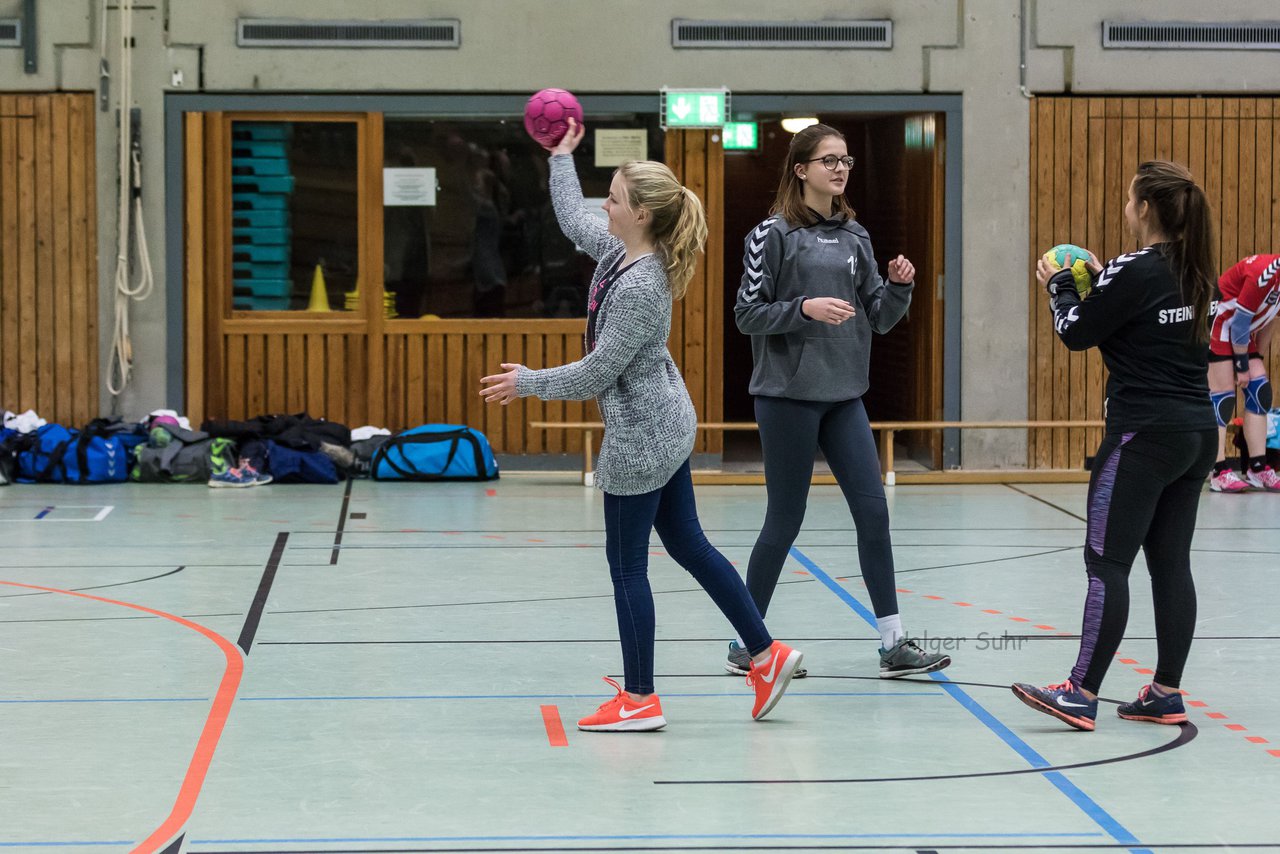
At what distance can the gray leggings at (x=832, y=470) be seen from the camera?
5414 millimetres

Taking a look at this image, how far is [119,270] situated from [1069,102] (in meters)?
6.68

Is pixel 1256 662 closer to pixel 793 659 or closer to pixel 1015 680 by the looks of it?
pixel 1015 680

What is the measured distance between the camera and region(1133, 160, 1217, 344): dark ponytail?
15.5 ft

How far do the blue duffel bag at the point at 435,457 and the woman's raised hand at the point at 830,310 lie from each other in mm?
6396

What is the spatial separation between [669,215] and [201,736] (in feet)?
6.52

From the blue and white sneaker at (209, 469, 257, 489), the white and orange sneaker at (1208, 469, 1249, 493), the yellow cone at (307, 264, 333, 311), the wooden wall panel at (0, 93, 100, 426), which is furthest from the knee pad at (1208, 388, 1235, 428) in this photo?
the wooden wall panel at (0, 93, 100, 426)

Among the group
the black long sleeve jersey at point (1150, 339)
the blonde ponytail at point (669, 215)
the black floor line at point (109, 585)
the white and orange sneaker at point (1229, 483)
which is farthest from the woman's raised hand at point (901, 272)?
the white and orange sneaker at point (1229, 483)

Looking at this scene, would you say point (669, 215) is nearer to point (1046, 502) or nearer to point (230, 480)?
point (1046, 502)

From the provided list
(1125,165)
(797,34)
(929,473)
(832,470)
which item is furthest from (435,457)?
(832,470)

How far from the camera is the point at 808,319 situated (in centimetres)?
530

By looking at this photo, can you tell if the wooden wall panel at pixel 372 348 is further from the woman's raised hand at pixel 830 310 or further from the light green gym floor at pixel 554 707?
the woman's raised hand at pixel 830 310

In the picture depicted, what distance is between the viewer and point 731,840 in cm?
385

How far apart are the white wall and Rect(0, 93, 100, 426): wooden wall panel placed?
134 mm

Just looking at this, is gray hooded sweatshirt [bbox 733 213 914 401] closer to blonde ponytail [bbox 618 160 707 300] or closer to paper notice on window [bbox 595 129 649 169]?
blonde ponytail [bbox 618 160 707 300]
